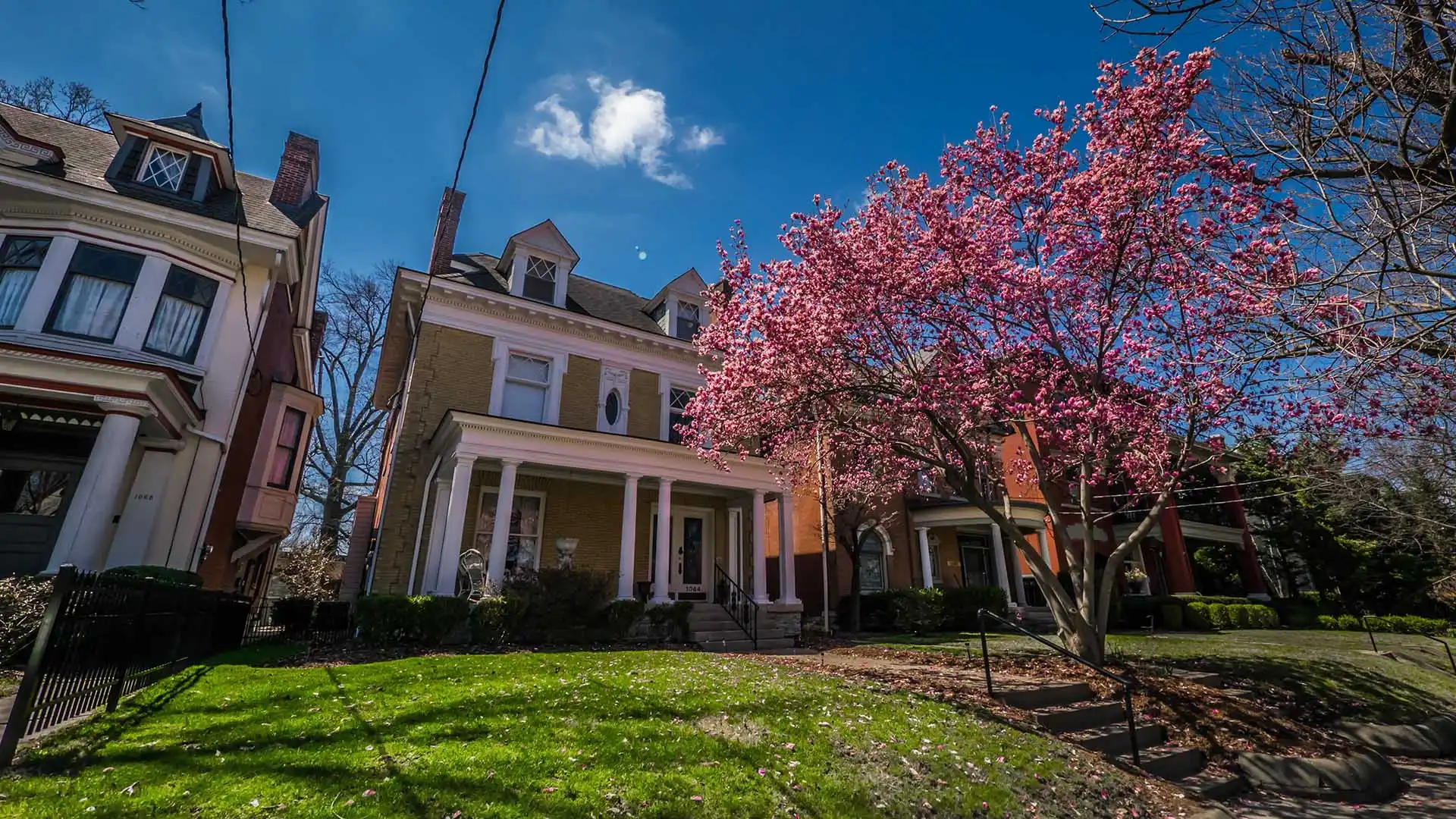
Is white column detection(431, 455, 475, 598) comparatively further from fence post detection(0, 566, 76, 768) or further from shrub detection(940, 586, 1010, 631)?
shrub detection(940, 586, 1010, 631)

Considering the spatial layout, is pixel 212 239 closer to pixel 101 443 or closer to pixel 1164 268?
pixel 101 443

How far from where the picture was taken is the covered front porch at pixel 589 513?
1248 centimetres

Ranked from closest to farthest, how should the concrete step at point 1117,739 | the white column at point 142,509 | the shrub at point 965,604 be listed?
the concrete step at point 1117,739 < the white column at point 142,509 < the shrub at point 965,604

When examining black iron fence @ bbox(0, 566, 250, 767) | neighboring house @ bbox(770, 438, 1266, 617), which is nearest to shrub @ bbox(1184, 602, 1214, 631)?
neighboring house @ bbox(770, 438, 1266, 617)

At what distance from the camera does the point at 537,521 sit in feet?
49.1

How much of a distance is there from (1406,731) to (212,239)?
72.7 feet

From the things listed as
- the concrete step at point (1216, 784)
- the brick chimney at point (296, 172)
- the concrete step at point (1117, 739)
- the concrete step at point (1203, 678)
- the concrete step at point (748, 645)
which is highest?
the brick chimney at point (296, 172)

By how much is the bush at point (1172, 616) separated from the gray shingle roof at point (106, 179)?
29.7 m

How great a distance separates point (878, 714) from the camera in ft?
21.4

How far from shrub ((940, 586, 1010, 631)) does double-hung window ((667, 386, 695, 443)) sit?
9.40m

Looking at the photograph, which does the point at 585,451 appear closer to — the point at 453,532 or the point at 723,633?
the point at 453,532

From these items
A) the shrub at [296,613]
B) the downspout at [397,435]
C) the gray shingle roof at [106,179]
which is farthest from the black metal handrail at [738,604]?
the gray shingle roof at [106,179]

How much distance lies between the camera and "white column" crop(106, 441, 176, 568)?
416 inches

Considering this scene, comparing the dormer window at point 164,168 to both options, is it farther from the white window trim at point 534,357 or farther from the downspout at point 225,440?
the white window trim at point 534,357
